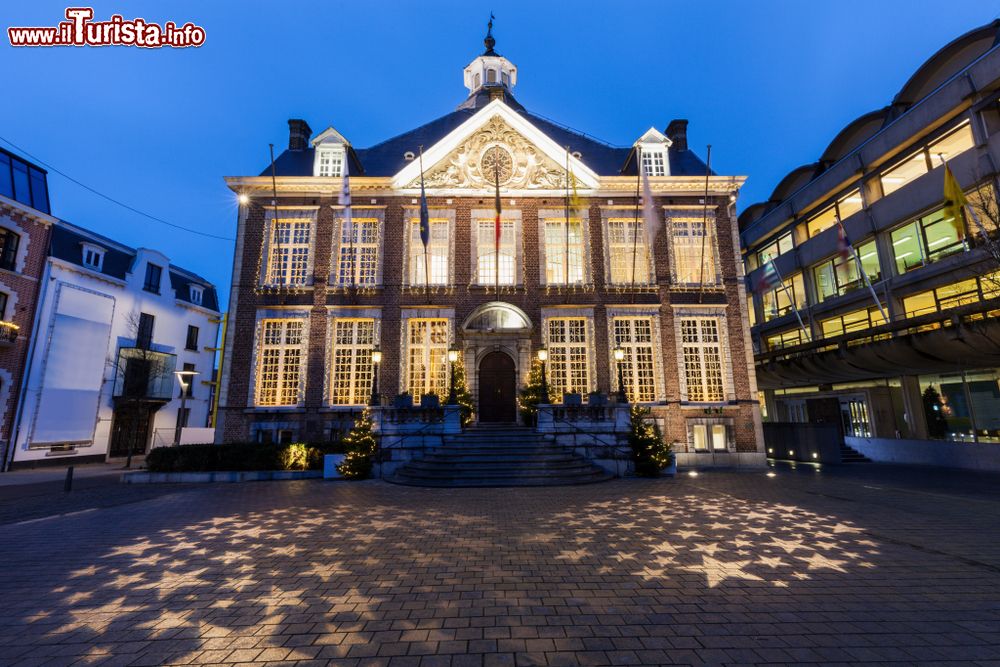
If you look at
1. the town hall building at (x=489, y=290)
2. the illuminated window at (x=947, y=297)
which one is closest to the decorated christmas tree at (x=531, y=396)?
the town hall building at (x=489, y=290)

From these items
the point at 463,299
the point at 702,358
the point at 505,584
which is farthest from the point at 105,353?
the point at 702,358

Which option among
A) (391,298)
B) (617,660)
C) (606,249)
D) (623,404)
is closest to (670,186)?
(606,249)

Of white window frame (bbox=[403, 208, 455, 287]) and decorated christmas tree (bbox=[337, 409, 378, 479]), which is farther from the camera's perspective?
white window frame (bbox=[403, 208, 455, 287])

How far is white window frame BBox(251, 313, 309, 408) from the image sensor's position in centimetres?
1900

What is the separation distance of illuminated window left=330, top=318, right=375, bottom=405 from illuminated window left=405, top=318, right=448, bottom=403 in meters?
1.84

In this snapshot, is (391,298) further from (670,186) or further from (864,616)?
(864,616)

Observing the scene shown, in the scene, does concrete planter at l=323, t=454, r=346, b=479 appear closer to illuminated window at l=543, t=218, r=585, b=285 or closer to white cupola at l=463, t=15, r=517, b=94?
illuminated window at l=543, t=218, r=585, b=285

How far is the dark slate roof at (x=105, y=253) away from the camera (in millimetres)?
22891

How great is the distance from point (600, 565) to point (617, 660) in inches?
92.8

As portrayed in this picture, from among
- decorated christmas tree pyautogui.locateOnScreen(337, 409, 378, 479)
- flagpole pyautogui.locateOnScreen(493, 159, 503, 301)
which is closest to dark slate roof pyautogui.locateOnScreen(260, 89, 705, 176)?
flagpole pyautogui.locateOnScreen(493, 159, 503, 301)

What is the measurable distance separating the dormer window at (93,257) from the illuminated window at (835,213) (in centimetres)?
4380

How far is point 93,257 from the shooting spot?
2473cm

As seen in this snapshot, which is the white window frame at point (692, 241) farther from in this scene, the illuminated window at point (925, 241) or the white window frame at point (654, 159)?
the illuminated window at point (925, 241)

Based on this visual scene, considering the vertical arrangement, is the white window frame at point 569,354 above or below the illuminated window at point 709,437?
above
